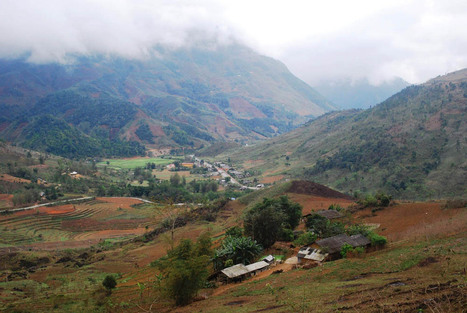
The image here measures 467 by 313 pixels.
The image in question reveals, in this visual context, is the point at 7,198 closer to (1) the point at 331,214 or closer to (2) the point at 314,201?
(2) the point at 314,201

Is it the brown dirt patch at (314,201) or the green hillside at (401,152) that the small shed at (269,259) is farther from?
the green hillside at (401,152)

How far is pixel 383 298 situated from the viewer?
13539mm

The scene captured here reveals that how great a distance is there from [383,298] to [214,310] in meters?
9.29

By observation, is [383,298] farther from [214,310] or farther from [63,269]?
[63,269]

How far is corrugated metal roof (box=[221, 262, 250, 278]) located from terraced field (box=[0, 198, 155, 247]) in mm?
42599

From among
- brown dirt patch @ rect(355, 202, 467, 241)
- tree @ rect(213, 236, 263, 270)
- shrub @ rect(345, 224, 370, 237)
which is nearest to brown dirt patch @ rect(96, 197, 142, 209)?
tree @ rect(213, 236, 263, 270)

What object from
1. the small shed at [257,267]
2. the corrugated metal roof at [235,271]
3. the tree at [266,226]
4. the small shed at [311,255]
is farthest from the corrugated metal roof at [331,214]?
the corrugated metal roof at [235,271]

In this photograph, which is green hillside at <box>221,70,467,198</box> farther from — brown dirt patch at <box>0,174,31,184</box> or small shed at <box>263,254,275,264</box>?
brown dirt patch at <box>0,174,31,184</box>

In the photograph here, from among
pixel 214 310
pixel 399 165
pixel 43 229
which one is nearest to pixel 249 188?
pixel 399 165

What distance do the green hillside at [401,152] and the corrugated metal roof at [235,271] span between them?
168 feet

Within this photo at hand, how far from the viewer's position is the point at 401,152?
83438mm

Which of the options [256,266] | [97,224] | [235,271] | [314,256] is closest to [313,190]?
[314,256]

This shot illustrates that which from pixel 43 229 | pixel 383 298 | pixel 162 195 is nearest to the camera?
pixel 383 298

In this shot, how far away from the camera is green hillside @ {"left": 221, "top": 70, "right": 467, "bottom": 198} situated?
68812mm
